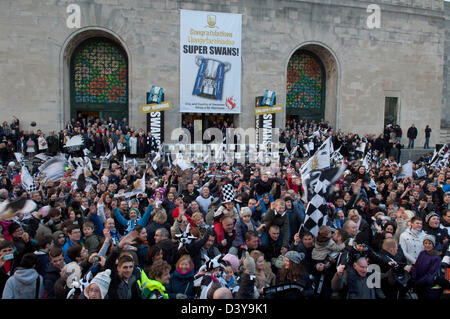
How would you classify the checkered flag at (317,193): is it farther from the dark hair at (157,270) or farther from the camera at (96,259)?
the camera at (96,259)

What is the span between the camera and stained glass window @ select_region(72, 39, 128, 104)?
21750mm

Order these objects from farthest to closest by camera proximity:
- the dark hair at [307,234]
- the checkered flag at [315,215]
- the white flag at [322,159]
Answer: the white flag at [322,159] < the checkered flag at [315,215] < the dark hair at [307,234]

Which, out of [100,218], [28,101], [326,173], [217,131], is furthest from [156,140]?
[326,173]

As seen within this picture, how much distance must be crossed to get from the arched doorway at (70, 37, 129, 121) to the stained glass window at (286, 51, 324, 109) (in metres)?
10.1

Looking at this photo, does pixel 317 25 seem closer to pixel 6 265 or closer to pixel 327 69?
pixel 327 69

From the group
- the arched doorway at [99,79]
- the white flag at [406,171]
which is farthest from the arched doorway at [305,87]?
the white flag at [406,171]

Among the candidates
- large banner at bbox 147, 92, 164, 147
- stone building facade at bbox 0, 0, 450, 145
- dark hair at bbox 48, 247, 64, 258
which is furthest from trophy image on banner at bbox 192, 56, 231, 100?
dark hair at bbox 48, 247, 64, 258

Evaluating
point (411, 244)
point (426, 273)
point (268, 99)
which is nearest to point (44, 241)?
point (426, 273)

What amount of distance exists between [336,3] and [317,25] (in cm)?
179

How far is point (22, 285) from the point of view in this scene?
4.16 m

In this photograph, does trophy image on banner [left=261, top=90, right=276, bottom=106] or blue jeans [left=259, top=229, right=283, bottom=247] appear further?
trophy image on banner [left=261, top=90, right=276, bottom=106]

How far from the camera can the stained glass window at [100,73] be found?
21750 mm

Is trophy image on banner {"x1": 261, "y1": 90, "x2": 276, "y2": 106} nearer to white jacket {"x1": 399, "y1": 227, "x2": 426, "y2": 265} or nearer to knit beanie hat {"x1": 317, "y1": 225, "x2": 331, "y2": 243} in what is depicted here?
white jacket {"x1": 399, "y1": 227, "x2": 426, "y2": 265}

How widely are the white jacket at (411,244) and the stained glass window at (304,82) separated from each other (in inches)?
764
